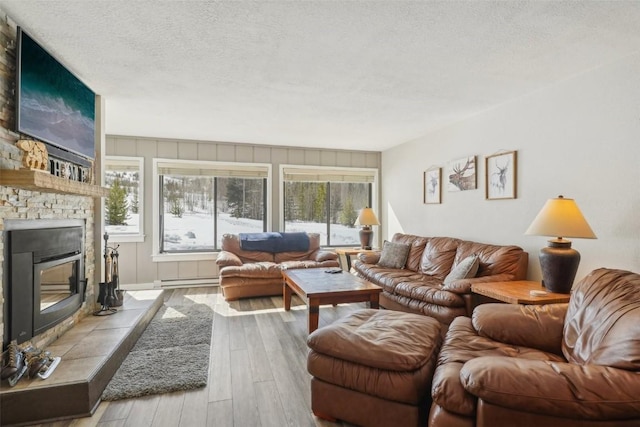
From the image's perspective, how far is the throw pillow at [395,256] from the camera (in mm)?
4613

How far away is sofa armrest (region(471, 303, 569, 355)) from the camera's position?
2.03m

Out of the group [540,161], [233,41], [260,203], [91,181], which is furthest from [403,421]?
[260,203]

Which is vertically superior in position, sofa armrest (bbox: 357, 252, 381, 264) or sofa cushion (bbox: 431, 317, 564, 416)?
sofa armrest (bbox: 357, 252, 381, 264)

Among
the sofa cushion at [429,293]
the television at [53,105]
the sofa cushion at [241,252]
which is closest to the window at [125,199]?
the sofa cushion at [241,252]

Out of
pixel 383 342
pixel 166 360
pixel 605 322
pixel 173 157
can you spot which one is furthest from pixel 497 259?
pixel 173 157

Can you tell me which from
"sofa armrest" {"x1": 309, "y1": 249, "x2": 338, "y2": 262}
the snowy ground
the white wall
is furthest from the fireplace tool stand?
the white wall

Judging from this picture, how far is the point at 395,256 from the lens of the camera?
465cm

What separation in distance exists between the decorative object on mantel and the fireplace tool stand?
4.18ft

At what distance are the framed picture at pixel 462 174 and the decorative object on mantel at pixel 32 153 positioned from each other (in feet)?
13.8

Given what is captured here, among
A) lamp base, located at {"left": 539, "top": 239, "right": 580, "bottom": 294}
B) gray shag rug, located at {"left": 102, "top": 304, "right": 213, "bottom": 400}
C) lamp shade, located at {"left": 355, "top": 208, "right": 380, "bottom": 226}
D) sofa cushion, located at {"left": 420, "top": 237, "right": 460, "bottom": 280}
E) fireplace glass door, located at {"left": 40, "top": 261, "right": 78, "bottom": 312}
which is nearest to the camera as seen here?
gray shag rug, located at {"left": 102, "top": 304, "right": 213, "bottom": 400}

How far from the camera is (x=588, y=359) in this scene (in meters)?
1.68

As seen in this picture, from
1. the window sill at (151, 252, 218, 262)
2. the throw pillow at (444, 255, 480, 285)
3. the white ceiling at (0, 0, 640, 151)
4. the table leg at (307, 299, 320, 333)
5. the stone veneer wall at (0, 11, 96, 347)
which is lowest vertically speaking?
the table leg at (307, 299, 320, 333)

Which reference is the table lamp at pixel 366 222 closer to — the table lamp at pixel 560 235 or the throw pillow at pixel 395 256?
the throw pillow at pixel 395 256

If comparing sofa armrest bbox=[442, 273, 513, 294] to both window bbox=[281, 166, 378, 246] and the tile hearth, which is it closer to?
the tile hearth
